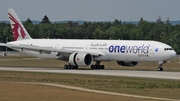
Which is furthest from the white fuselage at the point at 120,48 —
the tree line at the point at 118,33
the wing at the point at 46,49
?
the tree line at the point at 118,33

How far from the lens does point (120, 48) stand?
64.2 m

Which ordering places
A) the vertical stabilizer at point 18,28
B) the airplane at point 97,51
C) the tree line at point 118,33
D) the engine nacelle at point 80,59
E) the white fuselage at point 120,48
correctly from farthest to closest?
the tree line at point 118,33 → the vertical stabilizer at point 18,28 → the engine nacelle at point 80,59 → the airplane at point 97,51 → the white fuselage at point 120,48

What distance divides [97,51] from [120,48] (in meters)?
3.54

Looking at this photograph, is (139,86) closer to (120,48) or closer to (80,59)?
(120,48)

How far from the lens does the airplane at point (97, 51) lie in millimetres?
62250

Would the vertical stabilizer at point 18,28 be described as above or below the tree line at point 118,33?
below

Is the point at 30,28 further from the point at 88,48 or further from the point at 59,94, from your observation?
the point at 59,94

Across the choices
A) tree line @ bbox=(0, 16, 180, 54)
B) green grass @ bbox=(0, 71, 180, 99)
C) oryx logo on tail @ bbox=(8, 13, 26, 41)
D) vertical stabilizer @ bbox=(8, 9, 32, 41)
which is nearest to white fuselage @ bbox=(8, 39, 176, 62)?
vertical stabilizer @ bbox=(8, 9, 32, 41)

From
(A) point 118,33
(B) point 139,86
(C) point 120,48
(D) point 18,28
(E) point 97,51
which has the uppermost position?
(A) point 118,33

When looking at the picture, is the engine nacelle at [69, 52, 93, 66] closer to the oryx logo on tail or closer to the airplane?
the airplane

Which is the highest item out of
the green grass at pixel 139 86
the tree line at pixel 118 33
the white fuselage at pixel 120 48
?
the tree line at pixel 118 33

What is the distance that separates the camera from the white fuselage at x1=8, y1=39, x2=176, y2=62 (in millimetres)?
61969

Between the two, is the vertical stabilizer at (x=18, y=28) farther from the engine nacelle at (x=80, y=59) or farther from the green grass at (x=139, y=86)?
the green grass at (x=139, y=86)

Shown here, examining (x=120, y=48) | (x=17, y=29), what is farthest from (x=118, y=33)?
(x=120, y=48)
